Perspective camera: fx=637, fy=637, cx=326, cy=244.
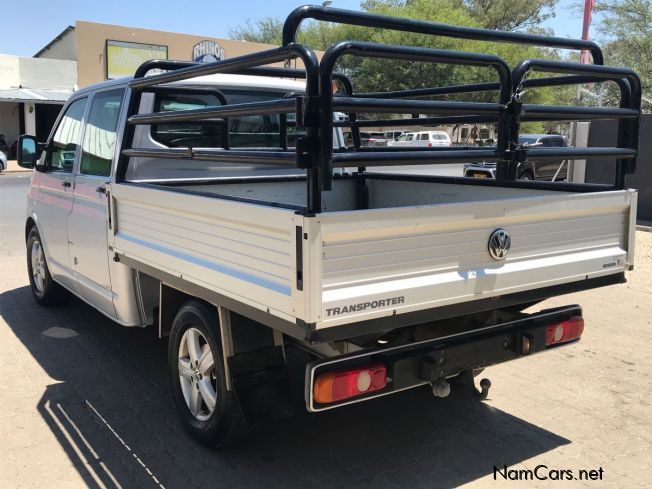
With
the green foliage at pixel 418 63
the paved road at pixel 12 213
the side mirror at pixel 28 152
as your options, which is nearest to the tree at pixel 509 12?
the green foliage at pixel 418 63

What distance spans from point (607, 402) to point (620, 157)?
1.72m

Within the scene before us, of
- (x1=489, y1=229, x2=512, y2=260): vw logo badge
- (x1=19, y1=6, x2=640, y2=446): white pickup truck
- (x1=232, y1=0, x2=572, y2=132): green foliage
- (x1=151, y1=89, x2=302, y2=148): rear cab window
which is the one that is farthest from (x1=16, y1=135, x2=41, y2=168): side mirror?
(x1=232, y1=0, x2=572, y2=132): green foliage

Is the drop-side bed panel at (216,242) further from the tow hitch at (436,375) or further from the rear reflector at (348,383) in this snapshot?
the tow hitch at (436,375)

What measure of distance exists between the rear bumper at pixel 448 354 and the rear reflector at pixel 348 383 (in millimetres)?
23

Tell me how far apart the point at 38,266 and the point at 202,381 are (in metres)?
3.45

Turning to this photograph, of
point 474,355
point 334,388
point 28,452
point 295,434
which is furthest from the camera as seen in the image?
point 295,434

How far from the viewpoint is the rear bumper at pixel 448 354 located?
9.40ft

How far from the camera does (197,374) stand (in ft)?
11.9

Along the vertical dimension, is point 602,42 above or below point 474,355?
above

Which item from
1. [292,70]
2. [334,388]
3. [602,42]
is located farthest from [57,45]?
[334,388]

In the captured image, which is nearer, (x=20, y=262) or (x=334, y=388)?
(x=334, y=388)

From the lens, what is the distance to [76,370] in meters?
4.76

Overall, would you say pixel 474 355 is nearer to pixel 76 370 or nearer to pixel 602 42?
pixel 76 370

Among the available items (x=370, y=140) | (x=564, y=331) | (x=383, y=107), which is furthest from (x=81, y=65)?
(x=383, y=107)
